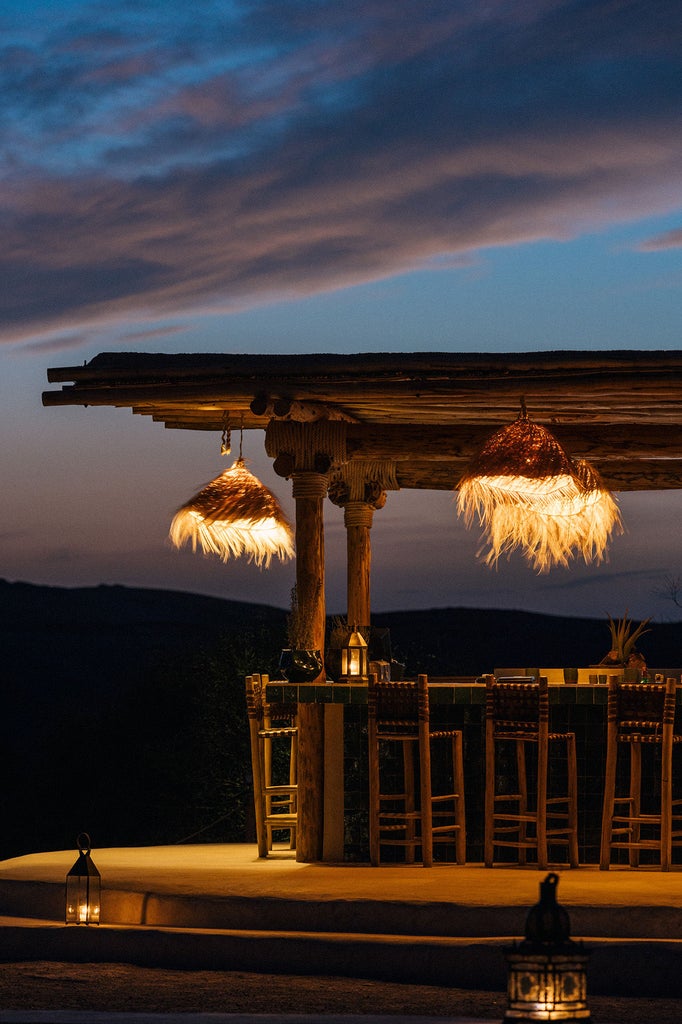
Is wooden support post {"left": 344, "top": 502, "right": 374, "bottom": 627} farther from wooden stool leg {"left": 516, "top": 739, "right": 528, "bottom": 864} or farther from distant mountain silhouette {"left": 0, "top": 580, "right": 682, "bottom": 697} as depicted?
distant mountain silhouette {"left": 0, "top": 580, "right": 682, "bottom": 697}

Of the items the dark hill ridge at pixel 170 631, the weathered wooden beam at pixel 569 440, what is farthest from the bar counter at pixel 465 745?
the dark hill ridge at pixel 170 631

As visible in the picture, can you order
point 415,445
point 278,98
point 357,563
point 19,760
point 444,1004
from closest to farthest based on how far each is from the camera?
point 444,1004
point 415,445
point 357,563
point 278,98
point 19,760

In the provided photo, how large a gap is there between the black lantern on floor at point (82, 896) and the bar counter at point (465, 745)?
195 cm

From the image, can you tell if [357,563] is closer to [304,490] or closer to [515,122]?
[304,490]

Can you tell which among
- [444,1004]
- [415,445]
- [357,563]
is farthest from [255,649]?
[444,1004]

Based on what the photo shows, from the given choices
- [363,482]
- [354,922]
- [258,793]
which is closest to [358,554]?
[363,482]

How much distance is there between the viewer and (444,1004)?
5801mm

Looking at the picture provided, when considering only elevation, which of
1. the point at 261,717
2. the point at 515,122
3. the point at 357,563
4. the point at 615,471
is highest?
the point at 515,122

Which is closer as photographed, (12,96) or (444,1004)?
(444,1004)

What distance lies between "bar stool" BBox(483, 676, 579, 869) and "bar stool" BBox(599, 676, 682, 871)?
0.84ft

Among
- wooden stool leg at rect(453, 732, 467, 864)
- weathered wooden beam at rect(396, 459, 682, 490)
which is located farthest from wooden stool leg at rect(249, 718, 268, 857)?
weathered wooden beam at rect(396, 459, 682, 490)

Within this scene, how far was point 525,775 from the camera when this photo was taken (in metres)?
8.59

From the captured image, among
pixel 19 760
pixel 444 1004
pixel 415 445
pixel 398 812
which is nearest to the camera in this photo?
pixel 444 1004

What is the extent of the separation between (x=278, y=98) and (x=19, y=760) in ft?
59.5
